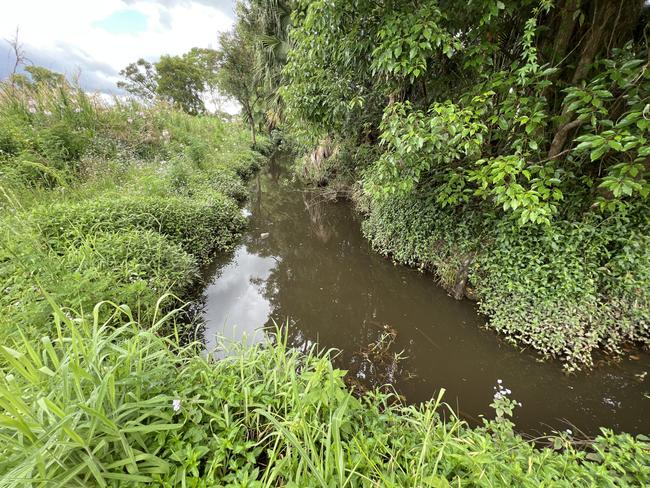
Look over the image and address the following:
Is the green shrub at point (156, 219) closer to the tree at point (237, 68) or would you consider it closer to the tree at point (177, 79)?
the tree at point (237, 68)

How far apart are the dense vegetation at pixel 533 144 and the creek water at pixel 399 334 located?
0.26 meters

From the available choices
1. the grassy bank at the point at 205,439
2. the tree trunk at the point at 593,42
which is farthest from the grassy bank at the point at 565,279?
the grassy bank at the point at 205,439

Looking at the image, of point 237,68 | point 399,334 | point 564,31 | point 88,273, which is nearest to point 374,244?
point 399,334

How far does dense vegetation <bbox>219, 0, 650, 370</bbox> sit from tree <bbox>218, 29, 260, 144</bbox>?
878 cm

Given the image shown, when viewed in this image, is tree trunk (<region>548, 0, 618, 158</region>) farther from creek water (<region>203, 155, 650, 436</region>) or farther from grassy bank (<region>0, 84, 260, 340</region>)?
grassy bank (<region>0, 84, 260, 340</region>)

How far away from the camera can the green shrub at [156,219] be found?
2619 mm

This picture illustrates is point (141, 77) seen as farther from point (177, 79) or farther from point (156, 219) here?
point (156, 219)

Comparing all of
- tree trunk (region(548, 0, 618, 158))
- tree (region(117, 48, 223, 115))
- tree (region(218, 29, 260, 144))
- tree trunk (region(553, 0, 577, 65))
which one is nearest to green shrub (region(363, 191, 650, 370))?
tree trunk (region(548, 0, 618, 158))

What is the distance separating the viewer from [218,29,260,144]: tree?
9.53m

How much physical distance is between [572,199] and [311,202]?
5.46m

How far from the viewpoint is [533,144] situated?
2098mm

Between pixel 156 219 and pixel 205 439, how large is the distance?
283 centimetres

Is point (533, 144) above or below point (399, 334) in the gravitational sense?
→ above

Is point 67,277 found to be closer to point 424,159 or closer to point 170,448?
point 170,448
